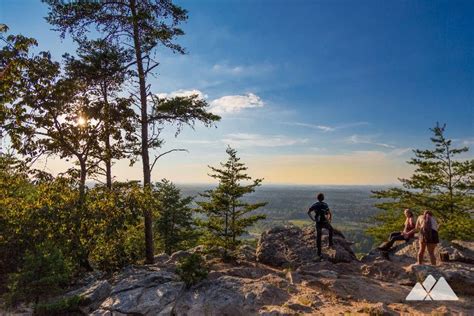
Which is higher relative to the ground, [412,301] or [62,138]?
[62,138]

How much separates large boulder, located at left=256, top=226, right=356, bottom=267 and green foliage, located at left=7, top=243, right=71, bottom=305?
9.11m

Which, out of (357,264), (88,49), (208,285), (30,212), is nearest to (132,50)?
(88,49)

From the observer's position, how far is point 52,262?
9.53 metres

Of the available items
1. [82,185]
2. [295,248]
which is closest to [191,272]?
[82,185]

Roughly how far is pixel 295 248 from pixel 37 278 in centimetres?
1072

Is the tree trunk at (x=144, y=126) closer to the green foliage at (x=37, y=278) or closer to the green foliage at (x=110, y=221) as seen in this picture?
the green foliage at (x=110, y=221)

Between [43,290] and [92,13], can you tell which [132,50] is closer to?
[92,13]

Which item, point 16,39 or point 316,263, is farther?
point 316,263

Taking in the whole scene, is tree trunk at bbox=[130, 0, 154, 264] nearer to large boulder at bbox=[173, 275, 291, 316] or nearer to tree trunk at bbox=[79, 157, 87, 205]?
tree trunk at bbox=[79, 157, 87, 205]

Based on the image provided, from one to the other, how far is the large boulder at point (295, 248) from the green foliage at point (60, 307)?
866 cm

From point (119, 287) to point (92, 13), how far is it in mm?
11733

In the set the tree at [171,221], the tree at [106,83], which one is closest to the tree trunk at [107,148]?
the tree at [106,83]

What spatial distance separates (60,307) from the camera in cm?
912

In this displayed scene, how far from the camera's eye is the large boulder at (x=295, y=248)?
14039mm
